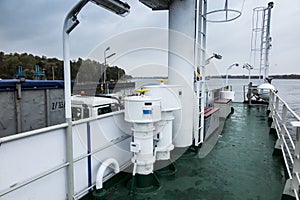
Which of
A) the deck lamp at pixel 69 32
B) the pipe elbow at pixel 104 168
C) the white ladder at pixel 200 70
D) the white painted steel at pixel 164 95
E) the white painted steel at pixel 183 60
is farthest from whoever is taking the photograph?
the white ladder at pixel 200 70

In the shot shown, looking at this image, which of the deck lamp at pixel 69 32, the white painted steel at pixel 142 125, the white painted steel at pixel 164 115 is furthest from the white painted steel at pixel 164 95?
the deck lamp at pixel 69 32

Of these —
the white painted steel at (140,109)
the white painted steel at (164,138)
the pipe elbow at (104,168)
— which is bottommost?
the pipe elbow at (104,168)

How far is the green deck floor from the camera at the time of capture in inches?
88.2

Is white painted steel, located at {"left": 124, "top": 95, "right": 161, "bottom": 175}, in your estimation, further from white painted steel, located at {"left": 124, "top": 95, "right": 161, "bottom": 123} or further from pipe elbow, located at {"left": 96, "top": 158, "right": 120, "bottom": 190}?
pipe elbow, located at {"left": 96, "top": 158, "right": 120, "bottom": 190}

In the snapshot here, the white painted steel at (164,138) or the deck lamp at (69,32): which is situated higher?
the deck lamp at (69,32)

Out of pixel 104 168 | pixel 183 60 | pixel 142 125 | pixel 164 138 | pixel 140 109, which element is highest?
pixel 183 60

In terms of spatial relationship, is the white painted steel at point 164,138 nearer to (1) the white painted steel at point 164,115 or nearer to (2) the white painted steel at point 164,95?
(1) the white painted steel at point 164,115

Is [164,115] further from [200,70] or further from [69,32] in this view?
[69,32]

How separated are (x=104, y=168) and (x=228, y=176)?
1.54 meters

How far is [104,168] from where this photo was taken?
89.6 inches

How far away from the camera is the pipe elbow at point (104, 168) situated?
2205 millimetres

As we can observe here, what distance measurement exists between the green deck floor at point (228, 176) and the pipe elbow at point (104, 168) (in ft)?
0.56

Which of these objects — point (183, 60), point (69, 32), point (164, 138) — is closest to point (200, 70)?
point (183, 60)

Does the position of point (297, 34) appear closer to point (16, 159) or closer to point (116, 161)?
point (116, 161)
